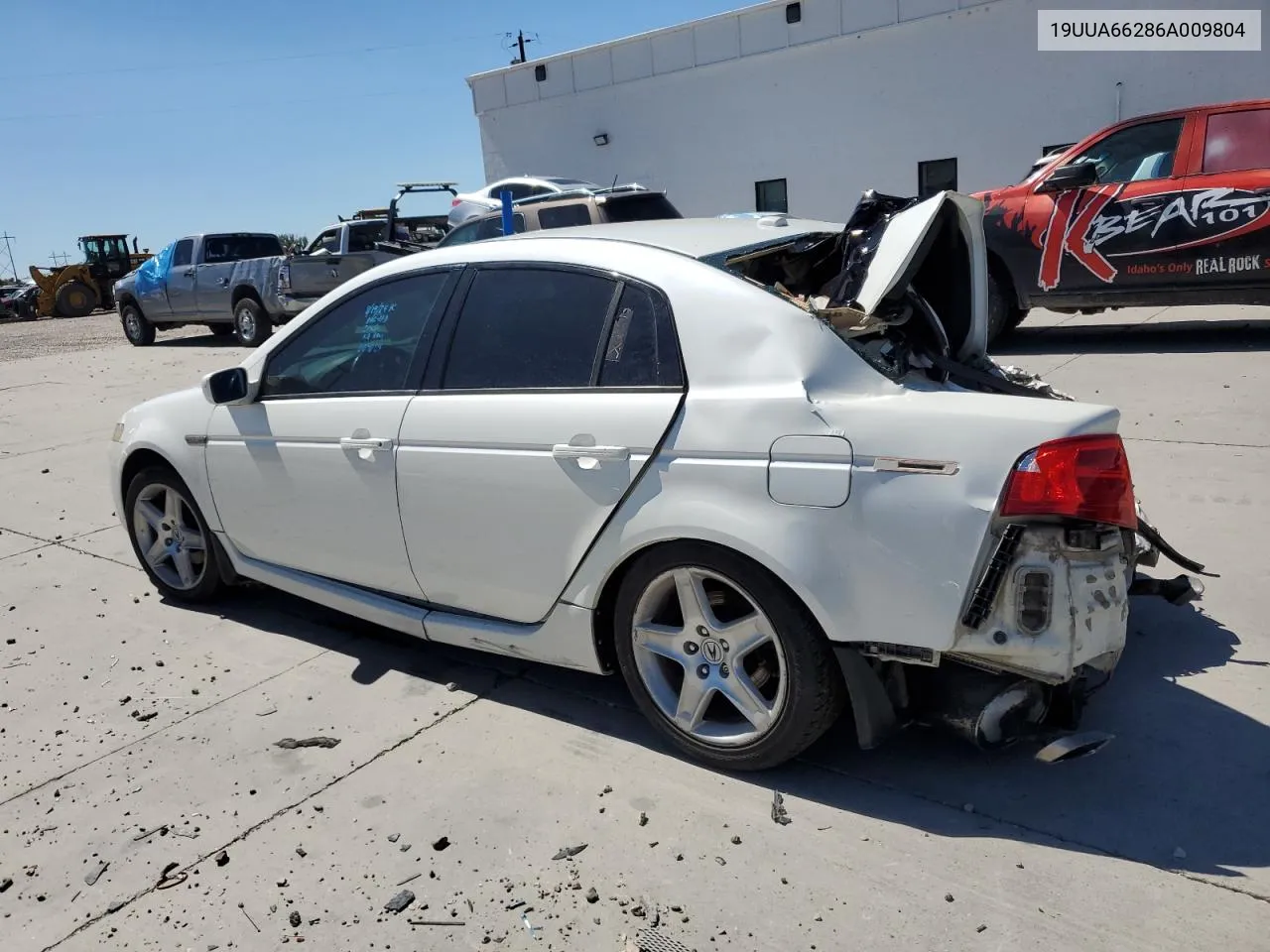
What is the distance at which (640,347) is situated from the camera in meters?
3.17

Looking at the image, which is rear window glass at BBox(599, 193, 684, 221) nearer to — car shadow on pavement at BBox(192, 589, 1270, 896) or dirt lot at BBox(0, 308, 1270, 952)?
dirt lot at BBox(0, 308, 1270, 952)

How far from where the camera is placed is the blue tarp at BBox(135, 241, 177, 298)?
17.9 metres

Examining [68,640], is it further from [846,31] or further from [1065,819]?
[846,31]

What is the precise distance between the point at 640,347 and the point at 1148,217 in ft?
23.2

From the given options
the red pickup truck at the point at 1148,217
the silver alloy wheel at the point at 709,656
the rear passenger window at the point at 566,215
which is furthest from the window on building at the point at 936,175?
the silver alloy wheel at the point at 709,656

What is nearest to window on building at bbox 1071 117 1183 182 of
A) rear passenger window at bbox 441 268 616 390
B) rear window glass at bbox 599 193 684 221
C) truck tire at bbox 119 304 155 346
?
rear window glass at bbox 599 193 684 221

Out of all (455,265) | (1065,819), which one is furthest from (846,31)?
(1065,819)

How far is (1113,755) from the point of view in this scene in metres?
3.09

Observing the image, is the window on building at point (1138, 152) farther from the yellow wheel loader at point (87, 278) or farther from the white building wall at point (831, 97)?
the yellow wheel loader at point (87, 278)

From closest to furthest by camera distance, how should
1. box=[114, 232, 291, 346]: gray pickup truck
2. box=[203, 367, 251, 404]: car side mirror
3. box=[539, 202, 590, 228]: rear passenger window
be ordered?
1. box=[203, 367, 251, 404]: car side mirror
2. box=[539, 202, 590, 228]: rear passenger window
3. box=[114, 232, 291, 346]: gray pickup truck

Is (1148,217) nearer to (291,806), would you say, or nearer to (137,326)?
(291,806)

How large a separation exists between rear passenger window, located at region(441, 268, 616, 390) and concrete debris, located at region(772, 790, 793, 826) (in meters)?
1.40

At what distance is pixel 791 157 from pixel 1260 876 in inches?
789

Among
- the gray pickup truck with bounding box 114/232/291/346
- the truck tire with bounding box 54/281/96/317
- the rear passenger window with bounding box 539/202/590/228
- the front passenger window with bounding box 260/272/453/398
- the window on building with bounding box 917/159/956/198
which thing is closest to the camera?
the front passenger window with bounding box 260/272/453/398
